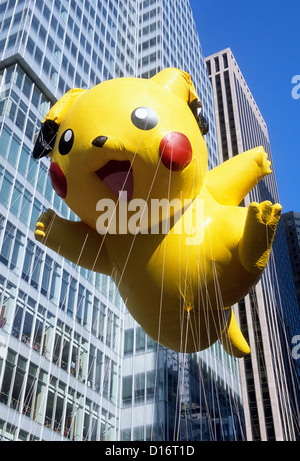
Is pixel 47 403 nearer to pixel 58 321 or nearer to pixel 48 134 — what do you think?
pixel 58 321

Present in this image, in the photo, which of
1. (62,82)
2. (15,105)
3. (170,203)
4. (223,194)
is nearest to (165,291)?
(170,203)

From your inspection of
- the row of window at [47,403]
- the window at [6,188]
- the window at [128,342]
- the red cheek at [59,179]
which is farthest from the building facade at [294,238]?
the red cheek at [59,179]

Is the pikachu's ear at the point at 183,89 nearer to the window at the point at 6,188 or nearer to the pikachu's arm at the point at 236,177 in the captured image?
the pikachu's arm at the point at 236,177

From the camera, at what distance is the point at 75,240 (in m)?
7.07

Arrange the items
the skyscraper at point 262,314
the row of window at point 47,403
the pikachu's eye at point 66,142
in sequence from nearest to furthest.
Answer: the pikachu's eye at point 66,142 → the row of window at point 47,403 → the skyscraper at point 262,314

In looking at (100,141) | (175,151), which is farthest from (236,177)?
(100,141)

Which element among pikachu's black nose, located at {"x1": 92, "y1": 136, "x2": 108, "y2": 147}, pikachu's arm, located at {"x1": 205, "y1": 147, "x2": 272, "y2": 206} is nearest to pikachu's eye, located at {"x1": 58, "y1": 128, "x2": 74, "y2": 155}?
pikachu's black nose, located at {"x1": 92, "y1": 136, "x2": 108, "y2": 147}

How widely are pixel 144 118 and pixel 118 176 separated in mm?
757

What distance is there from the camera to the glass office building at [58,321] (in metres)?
17.8

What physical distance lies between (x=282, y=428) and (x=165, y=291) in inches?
1675

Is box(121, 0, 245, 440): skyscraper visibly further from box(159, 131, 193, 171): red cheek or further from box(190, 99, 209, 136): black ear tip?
box(159, 131, 193, 171): red cheek

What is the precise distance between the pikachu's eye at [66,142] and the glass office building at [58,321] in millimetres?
9501

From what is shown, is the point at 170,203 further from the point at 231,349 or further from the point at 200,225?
the point at 231,349

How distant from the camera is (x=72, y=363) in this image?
20.4 m
